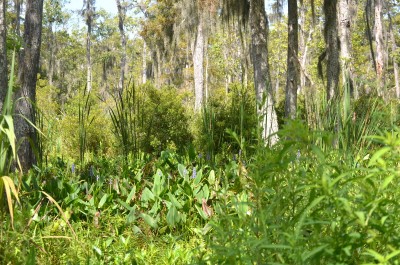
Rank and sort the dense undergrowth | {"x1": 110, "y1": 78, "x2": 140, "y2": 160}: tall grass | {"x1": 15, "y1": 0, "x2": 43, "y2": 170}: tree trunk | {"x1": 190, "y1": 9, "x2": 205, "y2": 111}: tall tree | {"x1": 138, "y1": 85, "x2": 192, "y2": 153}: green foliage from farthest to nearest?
{"x1": 190, "y1": 9, "x2": 205, "y2": 111}: tall tree
{"x1": 138, "y1": 85, "x2": 192, "y2": 153}: green foliage
{"x1": 15, "y1": 0, "x2": 43, "y2": 170}: tree trunk
{"x1": 110, "y1": 78, "x2": 140, "y2": 160}: tall grass
the dense undergrowth

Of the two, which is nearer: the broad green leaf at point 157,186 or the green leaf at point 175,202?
the green leaf at point 175,202

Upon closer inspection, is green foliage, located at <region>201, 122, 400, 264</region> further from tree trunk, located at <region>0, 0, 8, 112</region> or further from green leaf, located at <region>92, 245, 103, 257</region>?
tree trunk, located at <region>0, 0, 8, 112</region>

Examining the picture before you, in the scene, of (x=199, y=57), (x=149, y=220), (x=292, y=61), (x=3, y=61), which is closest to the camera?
Answer: (x=149, y=220)

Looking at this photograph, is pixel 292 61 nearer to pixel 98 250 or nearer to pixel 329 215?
pixel 98 250

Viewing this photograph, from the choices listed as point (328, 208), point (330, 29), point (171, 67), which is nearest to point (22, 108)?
point (330, 29)

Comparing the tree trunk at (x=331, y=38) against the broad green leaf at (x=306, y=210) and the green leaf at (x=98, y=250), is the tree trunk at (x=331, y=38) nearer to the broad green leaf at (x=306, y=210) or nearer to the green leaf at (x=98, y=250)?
the green leaf at (x=98, y=250)

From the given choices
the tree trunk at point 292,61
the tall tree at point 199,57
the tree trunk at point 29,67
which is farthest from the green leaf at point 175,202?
the tall tree at point 199,57

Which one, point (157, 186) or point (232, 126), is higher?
point (232, 126)

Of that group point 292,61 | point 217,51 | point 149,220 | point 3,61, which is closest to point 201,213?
point 149,220

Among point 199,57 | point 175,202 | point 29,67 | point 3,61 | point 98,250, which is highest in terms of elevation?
point 199,57

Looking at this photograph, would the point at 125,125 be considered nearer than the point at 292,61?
Yes

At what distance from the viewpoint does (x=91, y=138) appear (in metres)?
11.2

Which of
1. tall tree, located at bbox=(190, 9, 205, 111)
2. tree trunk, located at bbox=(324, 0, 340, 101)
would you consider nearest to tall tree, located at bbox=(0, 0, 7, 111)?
tree trunk, located at bbox=(324, 0, 340, 101)

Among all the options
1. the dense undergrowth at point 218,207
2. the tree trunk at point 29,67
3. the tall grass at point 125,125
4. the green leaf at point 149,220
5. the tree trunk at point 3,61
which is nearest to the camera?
the dense undergrowth at point 218,207
